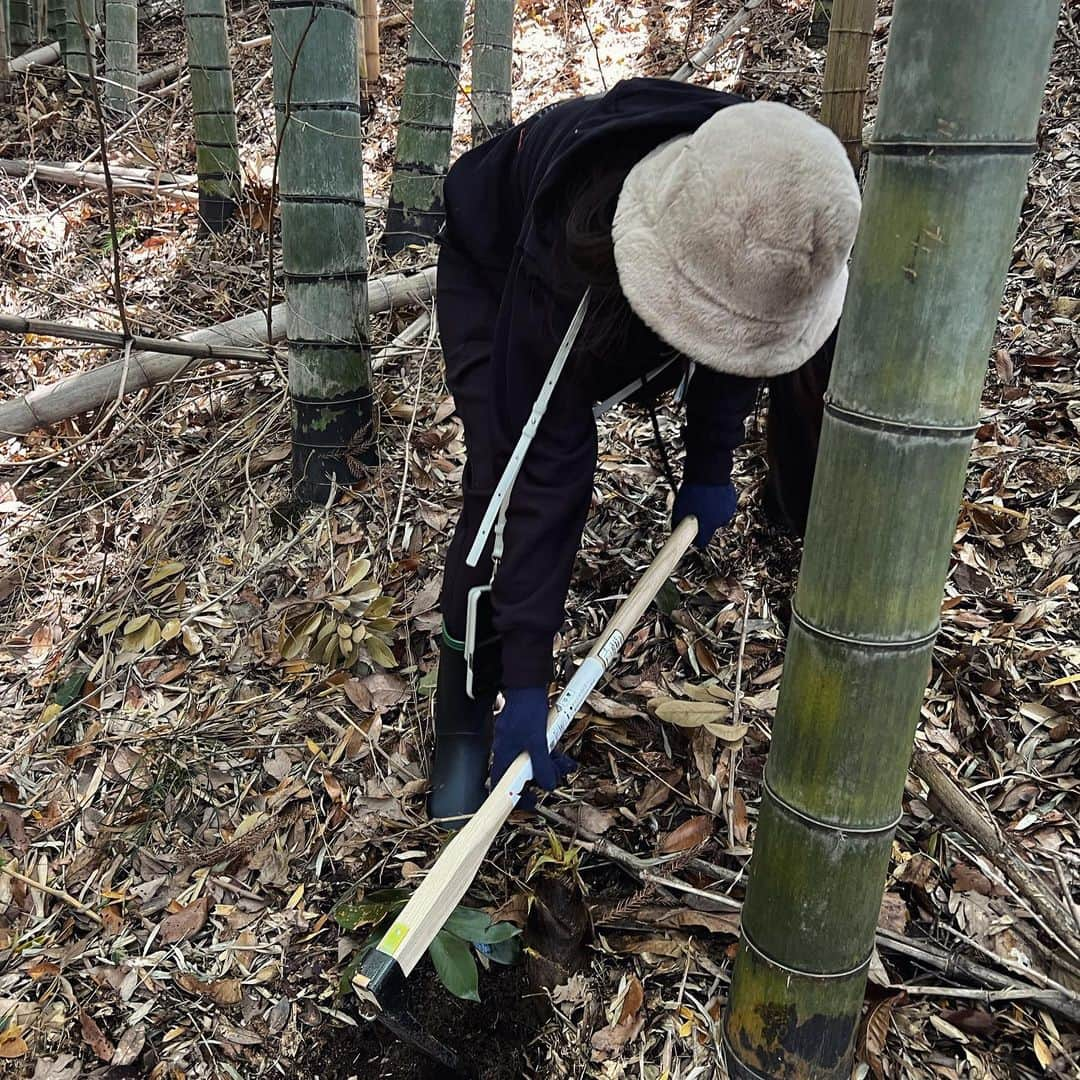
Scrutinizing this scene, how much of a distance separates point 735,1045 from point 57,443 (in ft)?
10.9

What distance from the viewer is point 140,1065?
77.5 inches

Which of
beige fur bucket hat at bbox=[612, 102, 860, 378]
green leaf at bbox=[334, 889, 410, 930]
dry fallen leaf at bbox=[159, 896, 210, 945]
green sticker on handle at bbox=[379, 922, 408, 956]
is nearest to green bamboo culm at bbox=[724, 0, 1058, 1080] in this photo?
beige fur bucket hat at bbox=[612, 102, 860, 378]

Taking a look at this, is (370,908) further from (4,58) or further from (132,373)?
(4,58)

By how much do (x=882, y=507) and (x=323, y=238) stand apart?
1.91 meters

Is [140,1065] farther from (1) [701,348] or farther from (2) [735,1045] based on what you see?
(1) [701,348]

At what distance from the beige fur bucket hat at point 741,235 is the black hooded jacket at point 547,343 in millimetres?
142

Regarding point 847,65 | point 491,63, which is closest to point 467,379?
point 847,65

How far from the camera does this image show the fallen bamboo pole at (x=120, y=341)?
2.72 meters

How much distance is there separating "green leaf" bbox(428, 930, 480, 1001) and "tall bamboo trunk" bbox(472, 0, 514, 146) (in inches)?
131

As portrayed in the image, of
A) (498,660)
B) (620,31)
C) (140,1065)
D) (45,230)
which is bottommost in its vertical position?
(140,1065)

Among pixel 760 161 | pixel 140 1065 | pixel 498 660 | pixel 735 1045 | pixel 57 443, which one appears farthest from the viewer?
pixel 57 443

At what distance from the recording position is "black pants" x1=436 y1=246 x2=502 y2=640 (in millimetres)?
2055

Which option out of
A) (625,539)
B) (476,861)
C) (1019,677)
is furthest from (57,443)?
(1019,677)

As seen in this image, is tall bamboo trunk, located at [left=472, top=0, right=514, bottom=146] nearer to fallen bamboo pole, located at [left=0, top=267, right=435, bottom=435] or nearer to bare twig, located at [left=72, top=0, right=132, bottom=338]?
fallen bamboo pole, located at [left=0, top=267, right=435, bottom=435]
